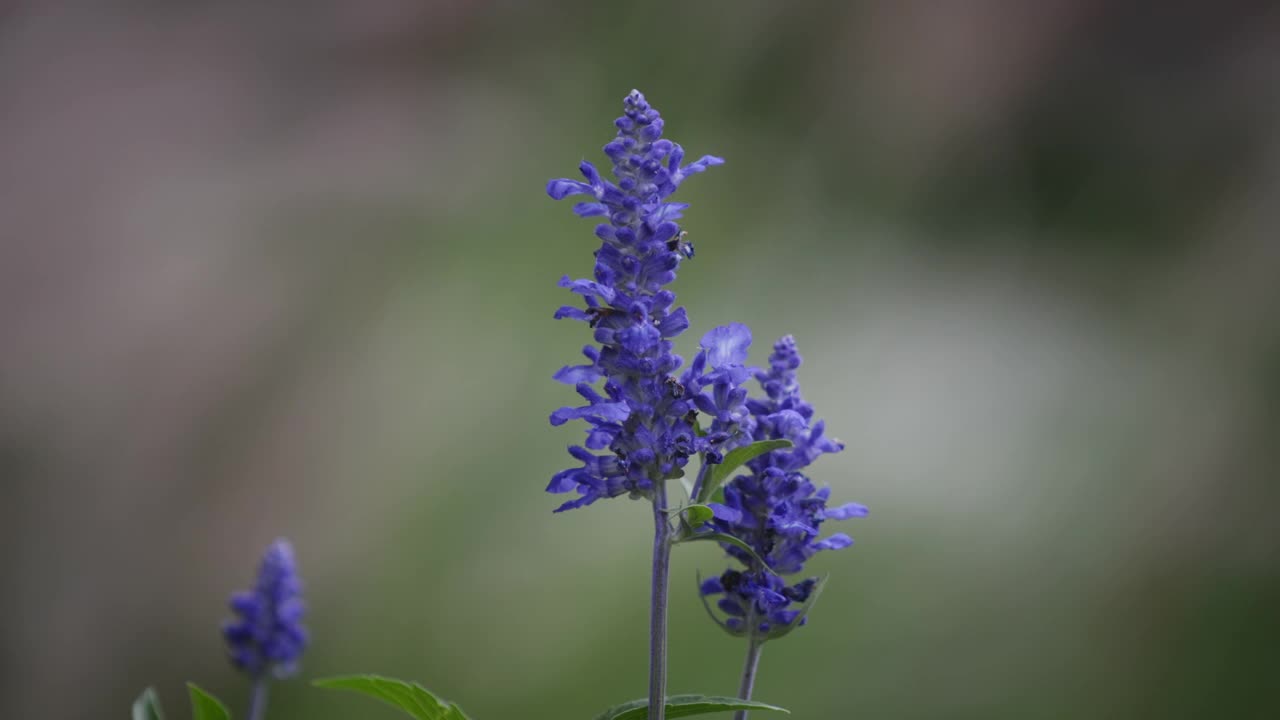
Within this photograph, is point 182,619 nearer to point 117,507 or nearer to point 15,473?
point 117,507

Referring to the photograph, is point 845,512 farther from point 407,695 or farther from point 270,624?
point 270,624

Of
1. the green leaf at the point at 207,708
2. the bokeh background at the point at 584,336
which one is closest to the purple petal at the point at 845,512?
the green leaf at the point at 207,708

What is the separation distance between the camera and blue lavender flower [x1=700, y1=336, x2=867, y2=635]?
0.80 m

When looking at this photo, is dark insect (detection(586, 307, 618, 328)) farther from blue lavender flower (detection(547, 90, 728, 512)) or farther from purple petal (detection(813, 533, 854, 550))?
purple petal (detection(813, 533, 854, 550))

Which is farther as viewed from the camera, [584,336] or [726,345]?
[584,336]

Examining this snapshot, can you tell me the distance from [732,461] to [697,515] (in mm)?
45

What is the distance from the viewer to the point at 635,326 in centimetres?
75

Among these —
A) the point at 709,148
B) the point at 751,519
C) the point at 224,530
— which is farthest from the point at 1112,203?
the point at 224,530

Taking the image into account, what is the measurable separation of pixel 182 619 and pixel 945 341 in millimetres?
2043

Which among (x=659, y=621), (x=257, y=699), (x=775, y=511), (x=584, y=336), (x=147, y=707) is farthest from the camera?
(x=584, y=336)

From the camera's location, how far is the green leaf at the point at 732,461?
0.71 metres

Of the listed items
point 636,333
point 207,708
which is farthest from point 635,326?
point 207,708

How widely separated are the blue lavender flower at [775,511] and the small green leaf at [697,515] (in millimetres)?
53

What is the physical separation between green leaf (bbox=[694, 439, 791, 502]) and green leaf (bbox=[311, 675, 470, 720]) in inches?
9.0
